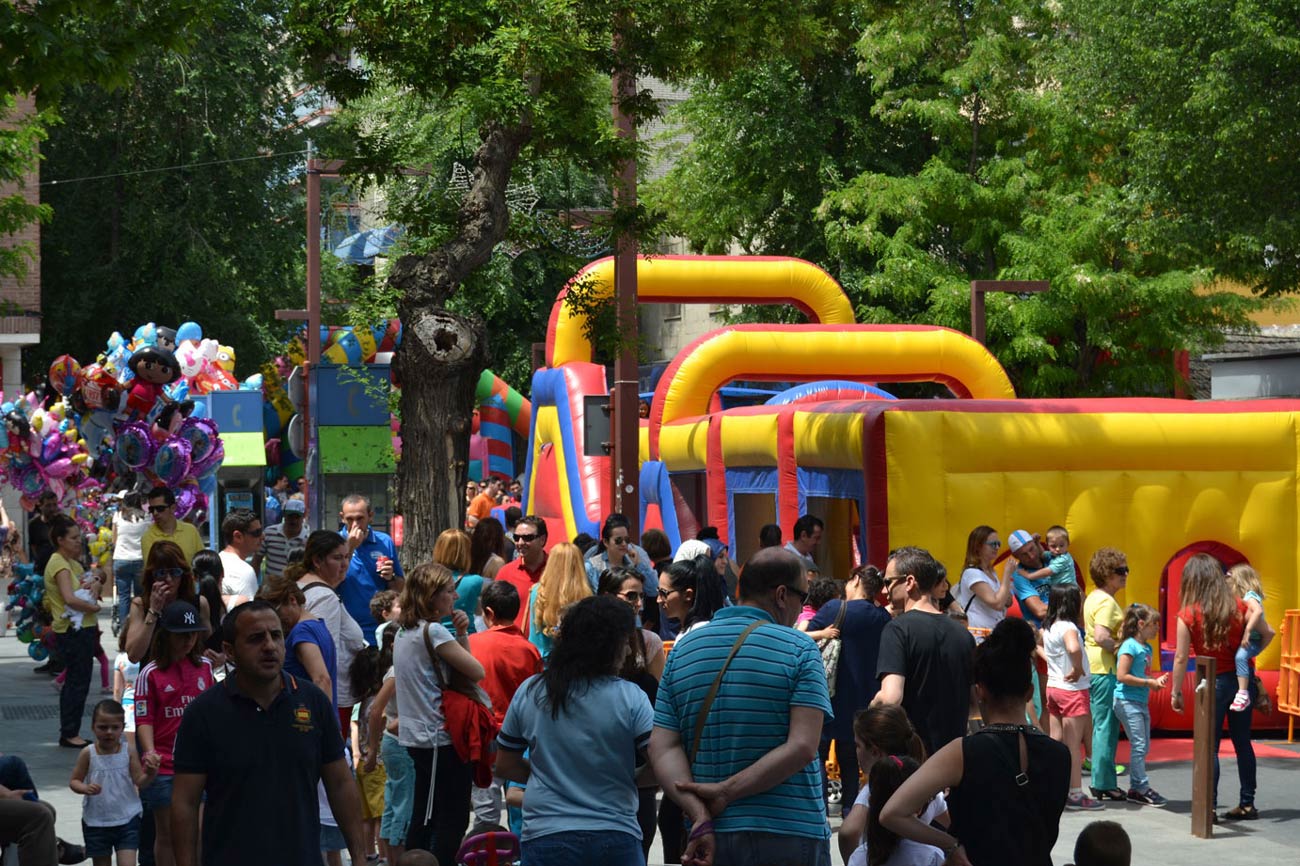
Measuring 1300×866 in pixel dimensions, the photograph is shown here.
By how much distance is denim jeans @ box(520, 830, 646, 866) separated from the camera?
5641 mm

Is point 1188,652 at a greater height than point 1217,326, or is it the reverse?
point 1217,326

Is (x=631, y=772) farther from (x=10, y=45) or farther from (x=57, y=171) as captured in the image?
(x=57, y=171)

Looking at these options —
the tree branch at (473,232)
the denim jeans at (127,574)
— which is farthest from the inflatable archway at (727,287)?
the tree branch at (473,232)

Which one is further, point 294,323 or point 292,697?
point 294,323

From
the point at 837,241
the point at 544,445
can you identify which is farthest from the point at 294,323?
the point at 544,445

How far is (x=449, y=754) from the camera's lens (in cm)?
791

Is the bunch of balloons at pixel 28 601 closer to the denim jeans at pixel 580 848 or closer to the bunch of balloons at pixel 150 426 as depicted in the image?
the bunch of balloons at pixel 150 426

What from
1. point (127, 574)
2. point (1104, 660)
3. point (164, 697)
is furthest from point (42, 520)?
point (164, 697)

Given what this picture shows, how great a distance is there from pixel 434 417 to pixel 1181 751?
20.3 feet

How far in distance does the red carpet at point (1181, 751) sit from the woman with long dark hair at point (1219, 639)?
1915 mm

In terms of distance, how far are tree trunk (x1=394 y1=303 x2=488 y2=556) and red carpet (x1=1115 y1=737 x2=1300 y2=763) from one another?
5.24 metres

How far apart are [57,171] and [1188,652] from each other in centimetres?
3530

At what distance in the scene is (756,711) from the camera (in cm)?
550

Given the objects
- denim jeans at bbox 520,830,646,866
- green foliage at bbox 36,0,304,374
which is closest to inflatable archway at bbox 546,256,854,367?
denim jeans at bbox 520,830,646,866
